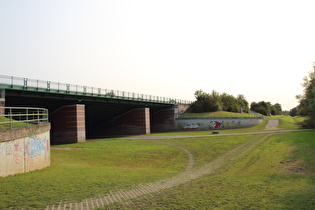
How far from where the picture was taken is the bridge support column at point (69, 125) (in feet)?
138

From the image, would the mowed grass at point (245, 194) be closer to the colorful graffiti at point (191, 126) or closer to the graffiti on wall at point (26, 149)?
the graffiti on wall at point (26, 149)

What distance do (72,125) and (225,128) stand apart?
39.8 meters

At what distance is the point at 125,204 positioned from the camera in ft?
30.3

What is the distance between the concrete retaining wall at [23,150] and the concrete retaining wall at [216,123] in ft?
167

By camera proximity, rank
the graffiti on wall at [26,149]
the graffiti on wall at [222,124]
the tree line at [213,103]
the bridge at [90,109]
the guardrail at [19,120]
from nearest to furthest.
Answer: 1. the graffiti on wall at [26,149]
2. the guardrail at [19,120]
3. the bridge at [90,109]
4. the graffiti on wall at [222,124]
5. the tree line at [213,103]

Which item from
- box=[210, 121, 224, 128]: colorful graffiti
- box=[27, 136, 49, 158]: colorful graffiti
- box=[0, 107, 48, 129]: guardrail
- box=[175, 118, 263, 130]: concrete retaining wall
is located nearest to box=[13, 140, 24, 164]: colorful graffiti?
box=[27, 136, 49, 158]: colorful graffiti

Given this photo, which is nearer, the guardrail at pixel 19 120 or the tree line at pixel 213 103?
the guardrail at pixel 19 120

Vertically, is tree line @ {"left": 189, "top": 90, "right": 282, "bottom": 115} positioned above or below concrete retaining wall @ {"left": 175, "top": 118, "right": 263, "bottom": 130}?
above

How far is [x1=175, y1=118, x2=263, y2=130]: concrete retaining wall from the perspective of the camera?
63281 mm

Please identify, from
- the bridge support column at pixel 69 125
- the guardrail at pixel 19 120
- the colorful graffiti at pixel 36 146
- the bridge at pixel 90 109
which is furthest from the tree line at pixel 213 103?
the colorful graffiti at pixel 36 146

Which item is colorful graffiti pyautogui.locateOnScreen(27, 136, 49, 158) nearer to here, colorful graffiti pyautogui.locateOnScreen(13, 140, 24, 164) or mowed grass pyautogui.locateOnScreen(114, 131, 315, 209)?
colorful graffiti pyautogui.locateOnScreen(13, 140, 24, 164)

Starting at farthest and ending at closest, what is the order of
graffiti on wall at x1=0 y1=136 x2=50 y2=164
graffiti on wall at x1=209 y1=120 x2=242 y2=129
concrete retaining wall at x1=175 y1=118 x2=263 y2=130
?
concrete retaining wall at x1=175 y1=118 x2=263 y2=130
graffiti on wall at x1=209 y1=120 x2=242 y2=129
graffiti on wall at x1=0 y1=136 x2=50 y2=164

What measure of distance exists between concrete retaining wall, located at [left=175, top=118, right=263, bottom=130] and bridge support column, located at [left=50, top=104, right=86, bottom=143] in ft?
106

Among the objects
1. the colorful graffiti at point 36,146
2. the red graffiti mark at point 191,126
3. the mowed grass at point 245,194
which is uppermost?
the colorful graffiti at point 36,146
